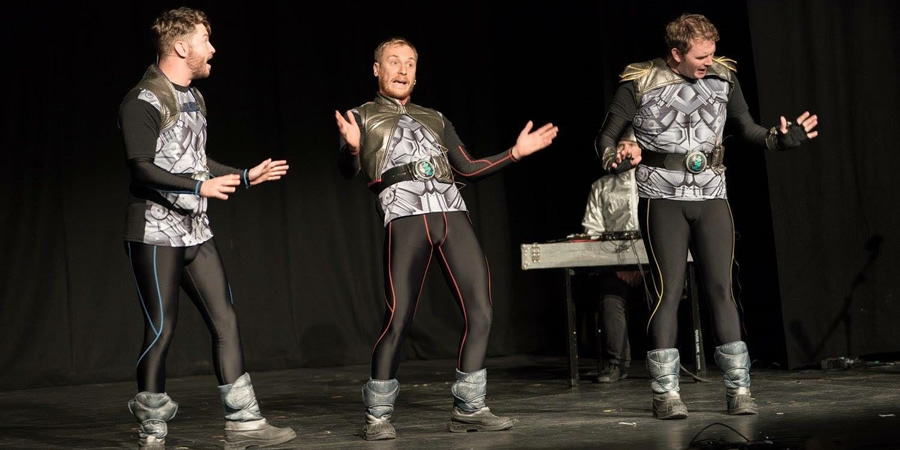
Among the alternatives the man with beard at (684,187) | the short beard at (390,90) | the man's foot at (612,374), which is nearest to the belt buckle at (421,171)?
the short beard at (390,90)

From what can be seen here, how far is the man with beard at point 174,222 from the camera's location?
380 centimetres

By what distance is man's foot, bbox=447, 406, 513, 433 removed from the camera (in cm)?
426

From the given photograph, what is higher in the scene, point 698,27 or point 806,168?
point 698,27

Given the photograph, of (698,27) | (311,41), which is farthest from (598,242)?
(311,41)

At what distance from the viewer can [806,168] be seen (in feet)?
21.4

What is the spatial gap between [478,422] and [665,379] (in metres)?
0.81

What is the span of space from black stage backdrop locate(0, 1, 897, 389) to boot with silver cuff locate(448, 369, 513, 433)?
283 centimetres

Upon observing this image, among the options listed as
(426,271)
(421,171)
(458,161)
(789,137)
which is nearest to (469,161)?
(458,161)

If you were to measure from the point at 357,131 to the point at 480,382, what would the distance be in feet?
3.72

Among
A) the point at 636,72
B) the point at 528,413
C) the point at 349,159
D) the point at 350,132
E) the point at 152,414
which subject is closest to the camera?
the point at 152,414

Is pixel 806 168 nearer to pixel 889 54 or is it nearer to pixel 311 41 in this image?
pixel 889 54

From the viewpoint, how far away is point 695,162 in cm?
436

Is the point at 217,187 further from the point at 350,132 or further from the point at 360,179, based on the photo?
the point at 360,179

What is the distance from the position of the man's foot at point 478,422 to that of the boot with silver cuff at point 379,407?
27 cm
